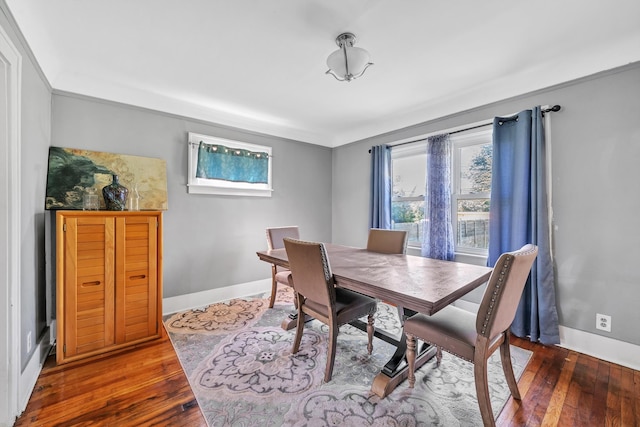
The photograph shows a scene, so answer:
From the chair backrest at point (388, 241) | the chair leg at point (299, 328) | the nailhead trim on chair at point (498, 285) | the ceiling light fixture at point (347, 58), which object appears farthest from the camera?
the chair backrest at point (388, 241)

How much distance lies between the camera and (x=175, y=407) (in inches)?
62.0

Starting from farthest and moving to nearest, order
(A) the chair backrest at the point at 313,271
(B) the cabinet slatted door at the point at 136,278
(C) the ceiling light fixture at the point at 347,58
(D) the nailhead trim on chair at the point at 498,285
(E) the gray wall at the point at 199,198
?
(E) the gray wall at the point at 199,198, (B) the cabinet slatted door at the point at 136,278, (C) the ceiling light fixture at the point at 347,58, (A) the chair backrest at the point at 313,271, (D) the nailhead trim on chair at the point at 498,285

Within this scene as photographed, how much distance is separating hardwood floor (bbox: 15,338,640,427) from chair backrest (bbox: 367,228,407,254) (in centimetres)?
133

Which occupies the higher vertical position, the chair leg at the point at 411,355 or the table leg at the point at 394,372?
the chair leg at the point at 411,355

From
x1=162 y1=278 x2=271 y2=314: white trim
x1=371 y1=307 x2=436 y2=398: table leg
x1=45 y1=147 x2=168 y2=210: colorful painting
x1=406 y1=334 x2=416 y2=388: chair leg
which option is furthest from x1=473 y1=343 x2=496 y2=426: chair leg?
x1=45 y1=147 x2=168 y2=210: colorful painting

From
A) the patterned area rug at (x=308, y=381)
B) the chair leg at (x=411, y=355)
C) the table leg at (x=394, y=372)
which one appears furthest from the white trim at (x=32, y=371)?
the chair leg at (x=411, y=355)

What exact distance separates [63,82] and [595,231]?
15.6 feet

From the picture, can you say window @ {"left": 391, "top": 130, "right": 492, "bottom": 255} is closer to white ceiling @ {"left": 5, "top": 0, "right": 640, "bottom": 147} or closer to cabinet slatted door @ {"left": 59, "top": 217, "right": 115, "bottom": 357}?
white ceiling @ {"left": 5, "top": 0, "right": 640, "bottom": 147}

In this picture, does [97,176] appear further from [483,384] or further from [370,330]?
[483,384]

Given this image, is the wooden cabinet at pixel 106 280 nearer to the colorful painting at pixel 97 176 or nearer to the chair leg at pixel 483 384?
the colorful painting at pixel 97 176

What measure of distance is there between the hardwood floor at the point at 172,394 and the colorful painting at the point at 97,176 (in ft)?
4.54

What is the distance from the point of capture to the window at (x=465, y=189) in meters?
2.89

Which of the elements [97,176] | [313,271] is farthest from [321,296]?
[97,176]

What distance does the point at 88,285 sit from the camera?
205 cm
